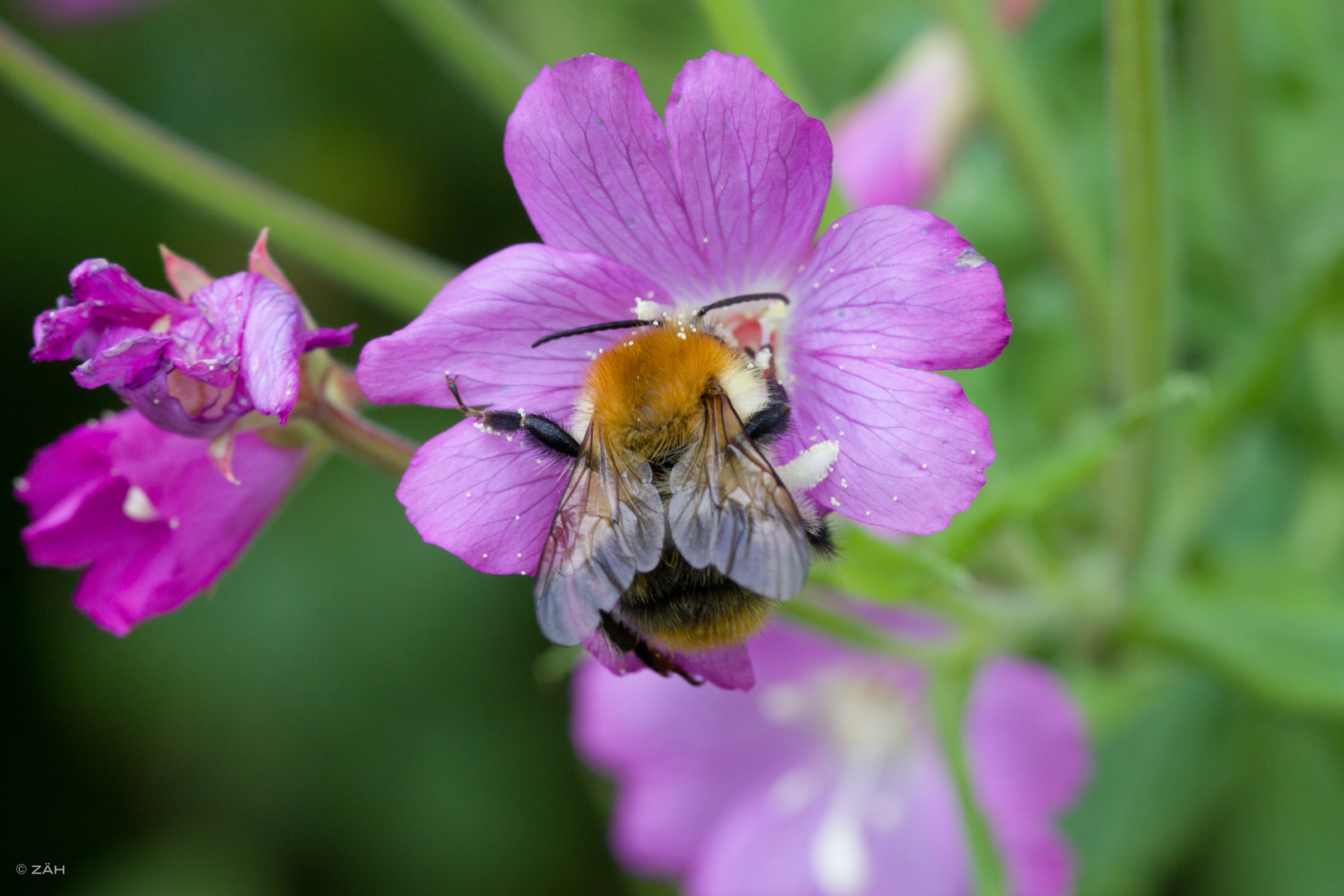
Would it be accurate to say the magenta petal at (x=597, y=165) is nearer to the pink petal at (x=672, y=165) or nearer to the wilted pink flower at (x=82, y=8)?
the pink petal at (x=672, y=165)

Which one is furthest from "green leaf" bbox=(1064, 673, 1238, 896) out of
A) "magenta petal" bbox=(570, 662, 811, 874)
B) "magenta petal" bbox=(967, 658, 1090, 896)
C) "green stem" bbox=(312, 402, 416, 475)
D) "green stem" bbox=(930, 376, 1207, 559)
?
"green stem" bbox=(312, 402, 416, 475)

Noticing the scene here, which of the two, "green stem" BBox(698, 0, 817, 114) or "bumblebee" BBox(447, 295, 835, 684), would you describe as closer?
"bumblebee" BBox(447, 295, 835, 684)

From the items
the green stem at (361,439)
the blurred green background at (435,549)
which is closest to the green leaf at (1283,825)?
the blurred green background at (435,549)

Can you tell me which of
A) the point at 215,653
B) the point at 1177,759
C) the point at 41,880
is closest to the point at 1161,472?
the point at 1177,759

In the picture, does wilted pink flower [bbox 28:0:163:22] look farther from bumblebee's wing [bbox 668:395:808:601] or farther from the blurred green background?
bumblebee's wing [bbox 668:395:808:601]

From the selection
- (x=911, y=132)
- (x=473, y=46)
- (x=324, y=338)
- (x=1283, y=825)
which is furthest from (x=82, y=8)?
(x=1283, y=825)

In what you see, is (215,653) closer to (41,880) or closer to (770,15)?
(41,880)
